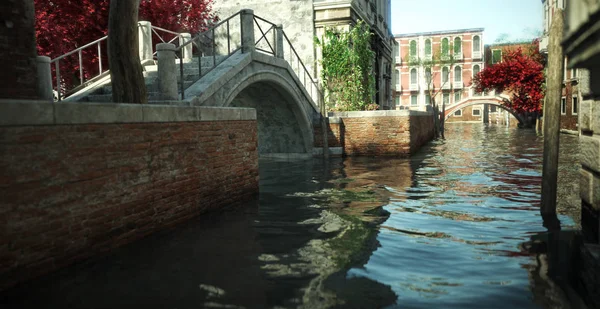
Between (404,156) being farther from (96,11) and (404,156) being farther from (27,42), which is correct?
(27,42)

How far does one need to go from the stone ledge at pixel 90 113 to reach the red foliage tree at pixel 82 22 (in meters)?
9.15

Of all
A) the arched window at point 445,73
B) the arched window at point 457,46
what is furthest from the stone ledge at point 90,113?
the arched window at point 445,73

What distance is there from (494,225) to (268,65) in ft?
24.1

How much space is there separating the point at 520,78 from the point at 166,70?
29.2 m

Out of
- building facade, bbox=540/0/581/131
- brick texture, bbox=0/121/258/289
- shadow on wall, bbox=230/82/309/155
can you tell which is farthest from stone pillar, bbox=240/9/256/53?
building facade, bbox=540/0/581/131

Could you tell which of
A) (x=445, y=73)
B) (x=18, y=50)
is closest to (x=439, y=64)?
(x=445, y=73)

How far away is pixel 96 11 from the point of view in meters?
14.4

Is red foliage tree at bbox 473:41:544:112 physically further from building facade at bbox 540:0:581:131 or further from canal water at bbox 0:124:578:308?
canal water at bbox 0:124:578:308

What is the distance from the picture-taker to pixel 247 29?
11.0 metres

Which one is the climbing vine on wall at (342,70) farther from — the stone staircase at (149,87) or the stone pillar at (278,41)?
the stone staircase at (149,87)

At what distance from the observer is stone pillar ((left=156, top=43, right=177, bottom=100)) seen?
27.4 ft

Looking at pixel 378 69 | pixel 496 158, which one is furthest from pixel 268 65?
pixel 378 69

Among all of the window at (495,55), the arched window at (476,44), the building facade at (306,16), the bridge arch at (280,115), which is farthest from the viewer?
the arched window at (476,44)

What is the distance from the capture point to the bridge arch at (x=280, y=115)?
13.8 meters
